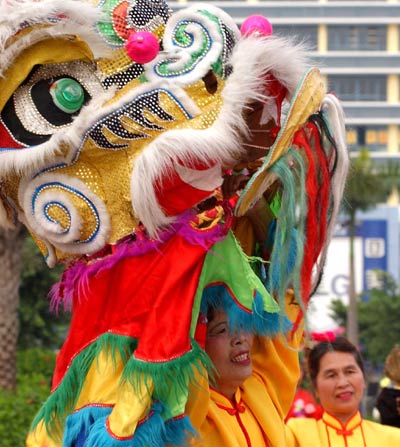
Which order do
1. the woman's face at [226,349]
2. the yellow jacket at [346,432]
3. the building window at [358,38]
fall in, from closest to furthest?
the woman's face at [226,349] → the yellow jacket at [346,432] → the building window at [358,38]

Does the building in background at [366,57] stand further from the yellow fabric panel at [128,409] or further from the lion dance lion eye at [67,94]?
the yellow fabric panel at [128,409]

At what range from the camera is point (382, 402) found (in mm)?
5523

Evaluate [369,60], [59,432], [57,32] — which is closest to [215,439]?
[59,432]

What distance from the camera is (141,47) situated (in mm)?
3137

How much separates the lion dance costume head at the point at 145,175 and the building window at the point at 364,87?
6186cm

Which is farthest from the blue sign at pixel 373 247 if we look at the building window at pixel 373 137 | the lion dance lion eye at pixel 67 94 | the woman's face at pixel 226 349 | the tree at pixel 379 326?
the lion dance lion eye at pixel 67 94

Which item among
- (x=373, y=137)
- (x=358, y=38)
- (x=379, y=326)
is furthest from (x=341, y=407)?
(x=358, y=38)

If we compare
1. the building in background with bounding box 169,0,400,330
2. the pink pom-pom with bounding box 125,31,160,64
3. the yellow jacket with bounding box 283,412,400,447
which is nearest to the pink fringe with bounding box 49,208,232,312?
the pink pom-pom with bounding box 125,31,160,64

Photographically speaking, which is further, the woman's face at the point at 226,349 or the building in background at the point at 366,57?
the building in background at the point at 366,57

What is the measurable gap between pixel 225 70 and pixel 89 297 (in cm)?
79

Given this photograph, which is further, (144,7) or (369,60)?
(369,60)

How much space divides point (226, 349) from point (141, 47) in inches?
38.7

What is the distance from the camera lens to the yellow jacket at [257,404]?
339cm

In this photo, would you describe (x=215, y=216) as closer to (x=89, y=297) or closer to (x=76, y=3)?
(x=89, y=297)
